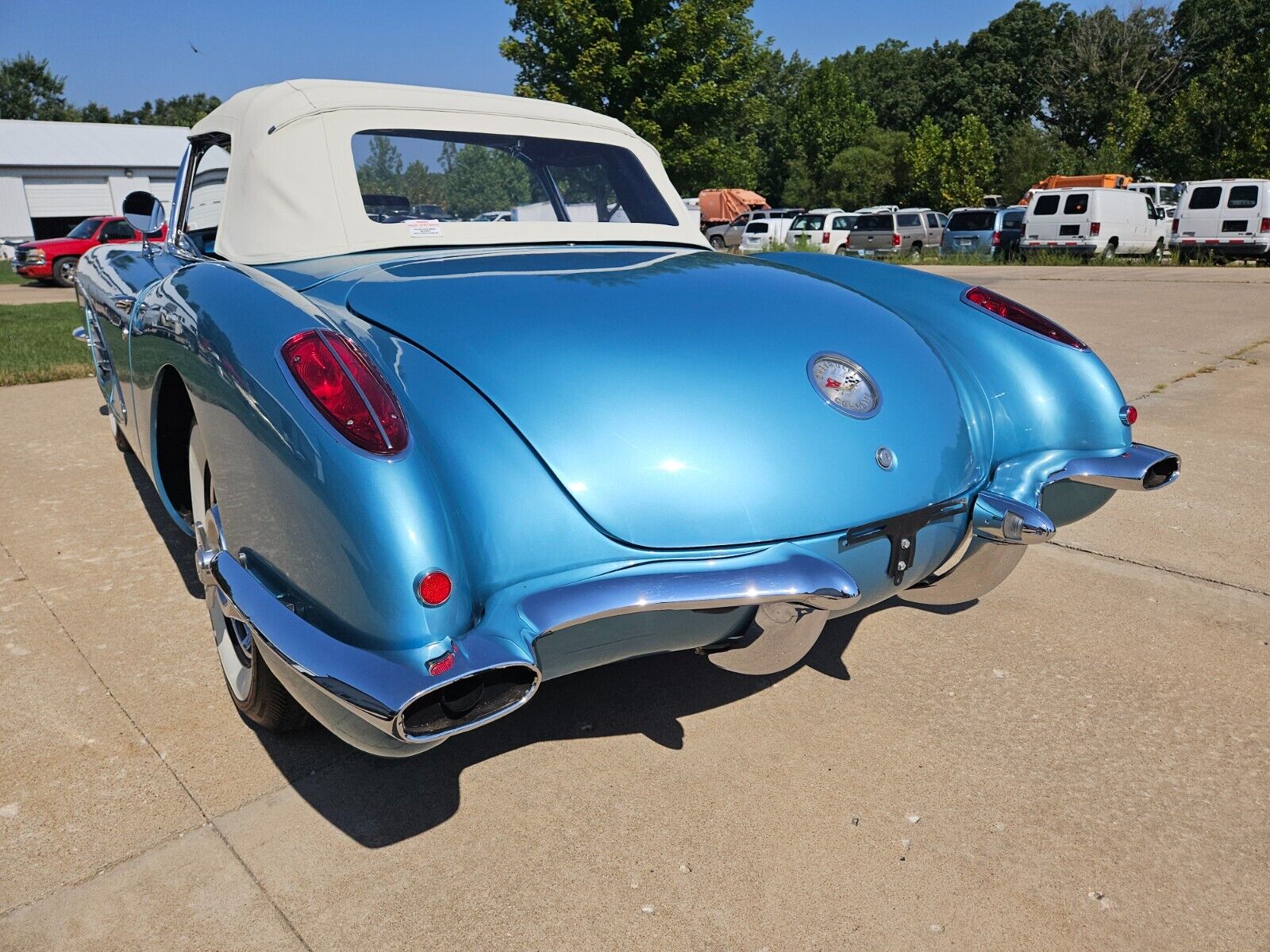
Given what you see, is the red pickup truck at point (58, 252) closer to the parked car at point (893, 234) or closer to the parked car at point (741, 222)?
the parked car at point (893, 234)

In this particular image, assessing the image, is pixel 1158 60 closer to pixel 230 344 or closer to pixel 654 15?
pixel 654 15

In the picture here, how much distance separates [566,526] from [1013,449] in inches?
52.5

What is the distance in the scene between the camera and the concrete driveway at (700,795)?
5.91ft

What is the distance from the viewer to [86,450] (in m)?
5.14

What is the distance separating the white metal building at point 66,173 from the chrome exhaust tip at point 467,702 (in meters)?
36.7

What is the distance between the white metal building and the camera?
33.2 meters

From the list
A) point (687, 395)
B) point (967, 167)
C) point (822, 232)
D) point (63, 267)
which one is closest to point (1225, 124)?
point (967, 167)

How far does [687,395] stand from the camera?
1928 millimetres

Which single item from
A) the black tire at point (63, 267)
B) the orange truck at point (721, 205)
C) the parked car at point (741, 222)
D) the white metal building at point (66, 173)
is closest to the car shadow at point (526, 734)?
the black tire at point (63, 267)

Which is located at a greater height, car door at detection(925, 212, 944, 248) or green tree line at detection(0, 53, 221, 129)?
green tree line at detection(0, 53, 221, 129)

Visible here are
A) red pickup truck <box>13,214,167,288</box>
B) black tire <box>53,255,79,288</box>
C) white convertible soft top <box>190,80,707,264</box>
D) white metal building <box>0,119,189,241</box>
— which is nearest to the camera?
white convertible soft top <box>190,80,707,264</box>

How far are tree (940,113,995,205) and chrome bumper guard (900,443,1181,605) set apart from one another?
40249 mm

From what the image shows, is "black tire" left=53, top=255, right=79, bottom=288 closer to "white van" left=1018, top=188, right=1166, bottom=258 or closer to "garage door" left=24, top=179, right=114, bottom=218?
"garage door" left=24, top=179, right=114, bottom=218

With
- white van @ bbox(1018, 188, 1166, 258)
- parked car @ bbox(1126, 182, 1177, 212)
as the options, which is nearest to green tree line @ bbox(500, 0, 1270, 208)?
parked car @ bbox(1126, 182, 1177, 212)
